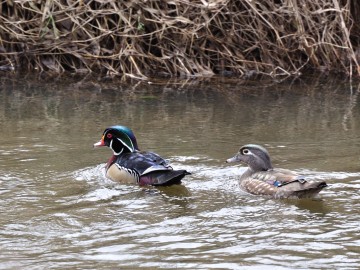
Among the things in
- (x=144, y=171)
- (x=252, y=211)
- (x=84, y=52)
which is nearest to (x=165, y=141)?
(x=144, y=171)

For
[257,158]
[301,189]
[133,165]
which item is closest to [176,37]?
[133,165]

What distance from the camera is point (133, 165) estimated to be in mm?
8945

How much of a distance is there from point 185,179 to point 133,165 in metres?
0.51

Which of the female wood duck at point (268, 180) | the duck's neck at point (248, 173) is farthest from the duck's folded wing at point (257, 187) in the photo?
the duck's neck at point (248, 173)

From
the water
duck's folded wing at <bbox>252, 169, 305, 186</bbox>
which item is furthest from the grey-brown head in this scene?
the water

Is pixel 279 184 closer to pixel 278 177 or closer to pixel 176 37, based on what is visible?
pixel 278 177

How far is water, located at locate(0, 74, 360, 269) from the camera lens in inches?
259

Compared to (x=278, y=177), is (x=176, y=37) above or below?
above

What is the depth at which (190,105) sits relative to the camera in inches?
508

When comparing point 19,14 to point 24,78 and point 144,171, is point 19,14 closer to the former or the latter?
point 24,78

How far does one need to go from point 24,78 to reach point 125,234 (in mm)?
8384

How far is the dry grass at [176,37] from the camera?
1501 centimetres

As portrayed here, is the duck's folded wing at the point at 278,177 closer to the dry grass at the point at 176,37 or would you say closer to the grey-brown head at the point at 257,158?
the grey-brown head at the point at 257,158

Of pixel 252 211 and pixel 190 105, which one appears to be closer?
pixel 252 211
